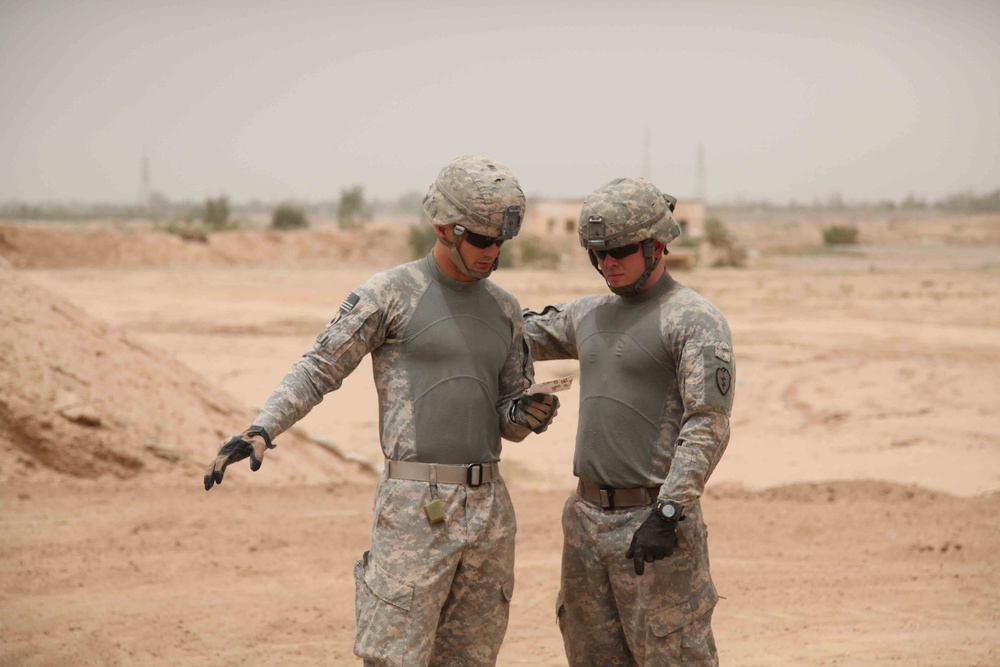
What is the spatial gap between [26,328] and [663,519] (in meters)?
6.94

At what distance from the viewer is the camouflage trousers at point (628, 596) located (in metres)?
3.82

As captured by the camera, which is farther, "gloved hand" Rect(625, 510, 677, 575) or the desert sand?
the desert sand

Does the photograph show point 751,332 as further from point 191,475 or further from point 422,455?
point 422,455

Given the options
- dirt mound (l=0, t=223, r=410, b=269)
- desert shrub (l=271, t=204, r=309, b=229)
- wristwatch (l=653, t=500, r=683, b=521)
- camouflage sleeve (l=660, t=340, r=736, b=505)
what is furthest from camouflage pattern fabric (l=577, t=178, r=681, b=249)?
desert shrub (l=271, t=204, r=309, b=229)

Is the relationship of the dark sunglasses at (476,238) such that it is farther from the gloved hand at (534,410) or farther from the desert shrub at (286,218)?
the desert shrub at (286,218)

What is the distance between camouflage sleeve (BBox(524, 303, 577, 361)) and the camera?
4254mm

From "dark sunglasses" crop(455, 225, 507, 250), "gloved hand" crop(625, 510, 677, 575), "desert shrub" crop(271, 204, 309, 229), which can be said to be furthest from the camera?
"desert shrub" crop(271, 204, 309, 229)

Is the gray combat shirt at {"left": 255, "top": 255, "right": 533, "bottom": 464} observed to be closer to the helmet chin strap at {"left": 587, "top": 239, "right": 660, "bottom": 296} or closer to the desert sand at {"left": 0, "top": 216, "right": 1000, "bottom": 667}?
the helmet chin strap at {"left": 587, "top": 239, "right": 660, "bottom": 296}

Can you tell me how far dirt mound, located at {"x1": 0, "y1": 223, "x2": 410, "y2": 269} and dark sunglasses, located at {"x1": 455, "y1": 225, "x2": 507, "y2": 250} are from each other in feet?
100.0

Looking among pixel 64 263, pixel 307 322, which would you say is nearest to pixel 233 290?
pixel 307 322

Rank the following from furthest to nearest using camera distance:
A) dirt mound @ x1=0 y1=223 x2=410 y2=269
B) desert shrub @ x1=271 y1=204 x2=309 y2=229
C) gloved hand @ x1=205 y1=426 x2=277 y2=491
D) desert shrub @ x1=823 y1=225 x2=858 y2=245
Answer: desert shrub @ x1=271 y1=204 x2=309 y2=229 < desert shrub @ x1=823 y1=225 x2=858 y2=245 < dirt mound @ x1=0 y1=223 x2=410 y2=269 < gloved hand @ x1=205 y1=426 x2=277 y2=491

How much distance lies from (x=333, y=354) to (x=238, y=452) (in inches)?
20.2

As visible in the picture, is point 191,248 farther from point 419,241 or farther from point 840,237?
point 840,237

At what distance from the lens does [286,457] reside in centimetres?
Answer: 956
